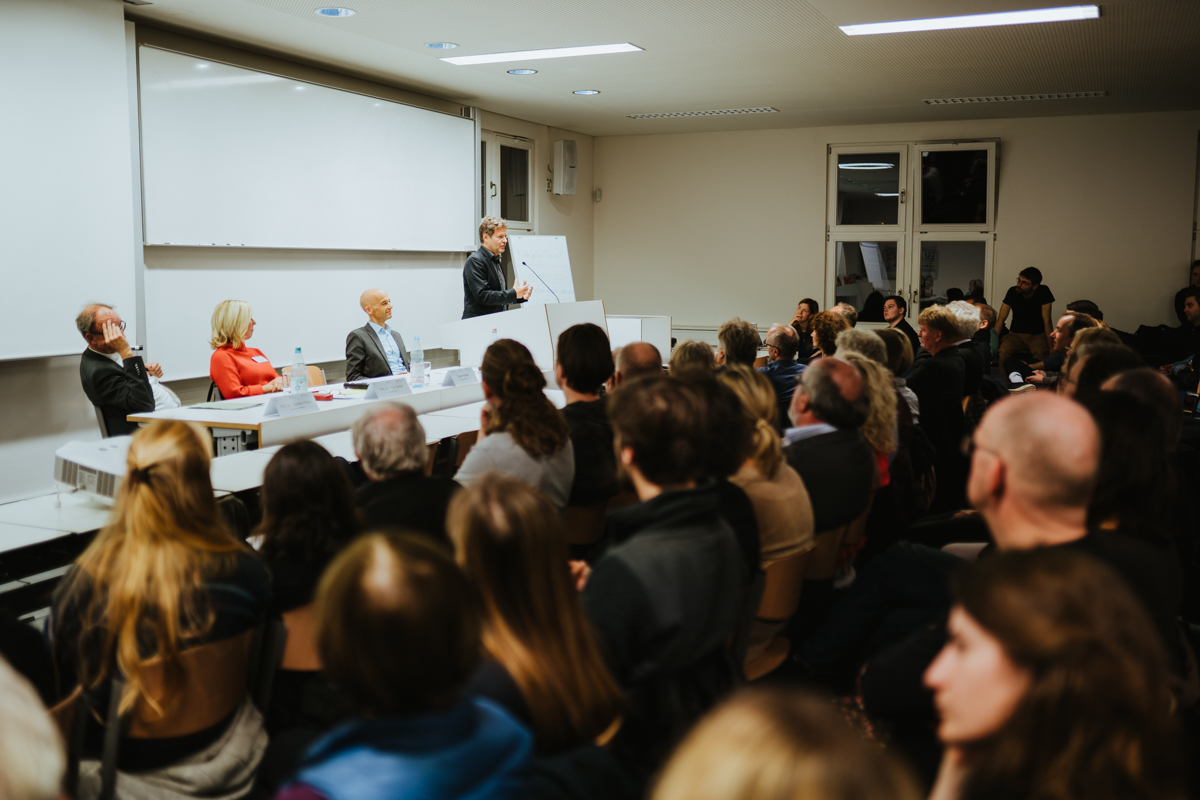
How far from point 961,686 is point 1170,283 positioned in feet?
31.2

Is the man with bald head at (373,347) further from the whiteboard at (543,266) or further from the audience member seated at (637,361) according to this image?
the whiteboard at (543,266)

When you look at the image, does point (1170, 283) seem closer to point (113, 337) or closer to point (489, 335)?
point (489, 335)

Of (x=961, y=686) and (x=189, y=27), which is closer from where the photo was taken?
(x=961, y=686)

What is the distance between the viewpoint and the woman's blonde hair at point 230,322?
5223mm

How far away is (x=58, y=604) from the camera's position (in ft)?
5.70

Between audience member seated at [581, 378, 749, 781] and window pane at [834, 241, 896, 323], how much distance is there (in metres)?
8.52

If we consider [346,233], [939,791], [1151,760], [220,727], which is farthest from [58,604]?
[346,233]

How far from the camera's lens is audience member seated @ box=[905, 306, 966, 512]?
4531mm

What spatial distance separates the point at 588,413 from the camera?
318 centimetres

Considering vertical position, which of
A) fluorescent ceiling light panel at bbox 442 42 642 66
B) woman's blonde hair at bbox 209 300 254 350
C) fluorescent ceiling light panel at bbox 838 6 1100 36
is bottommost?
woman's blonde hair at bbox 209 300 254 350

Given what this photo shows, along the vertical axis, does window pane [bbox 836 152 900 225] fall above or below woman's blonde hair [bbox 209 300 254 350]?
above

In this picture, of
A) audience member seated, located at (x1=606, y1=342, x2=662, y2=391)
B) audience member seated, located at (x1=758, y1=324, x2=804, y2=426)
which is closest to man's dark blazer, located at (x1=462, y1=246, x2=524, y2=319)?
audience member seated, located at (x1=758, y1=324, x2=804, y2=426)

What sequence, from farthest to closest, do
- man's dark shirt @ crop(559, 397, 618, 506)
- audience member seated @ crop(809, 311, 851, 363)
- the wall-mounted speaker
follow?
the wall-mounted speaker → audience member seated @ crop(809, 311, 851, 363) → man's dark shirt @ crop(559, 397, 618, 506)

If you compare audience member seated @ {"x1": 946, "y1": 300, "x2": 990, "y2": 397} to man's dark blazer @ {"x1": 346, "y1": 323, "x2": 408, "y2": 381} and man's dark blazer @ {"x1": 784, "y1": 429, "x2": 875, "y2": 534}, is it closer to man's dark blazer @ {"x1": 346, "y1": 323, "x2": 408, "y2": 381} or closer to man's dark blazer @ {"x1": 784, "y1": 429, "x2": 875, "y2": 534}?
man's dark blazer @ {"x1": 784, "y1": 429, "x2": 875, "y2": 534}
